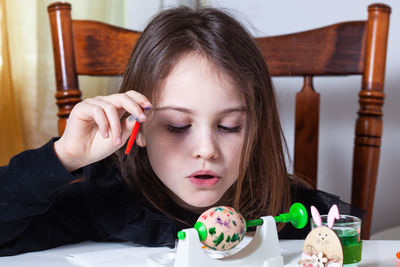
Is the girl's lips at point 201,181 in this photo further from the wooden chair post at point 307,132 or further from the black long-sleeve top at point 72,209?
the wooden chair post at point 307,132

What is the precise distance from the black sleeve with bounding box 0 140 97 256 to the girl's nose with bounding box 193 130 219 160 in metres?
0.19

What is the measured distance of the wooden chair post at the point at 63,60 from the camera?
1113mm

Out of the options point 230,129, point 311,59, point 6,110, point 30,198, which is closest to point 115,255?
point 30,198

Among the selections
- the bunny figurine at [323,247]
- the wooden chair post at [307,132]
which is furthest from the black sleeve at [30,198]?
the wooden chair post at [307,132]

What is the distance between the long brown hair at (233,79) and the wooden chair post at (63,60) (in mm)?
249

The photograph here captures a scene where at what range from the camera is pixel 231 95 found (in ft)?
2.61

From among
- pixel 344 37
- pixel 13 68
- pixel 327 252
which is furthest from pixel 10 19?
pixel 327 252

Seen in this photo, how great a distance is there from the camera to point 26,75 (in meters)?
1.17

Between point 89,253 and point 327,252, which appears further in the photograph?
point 89,253

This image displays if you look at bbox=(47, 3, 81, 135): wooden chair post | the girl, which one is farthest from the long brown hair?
bbox=(47, 3, 81, 135): wooden chair post

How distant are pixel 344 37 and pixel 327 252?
0.72 metres

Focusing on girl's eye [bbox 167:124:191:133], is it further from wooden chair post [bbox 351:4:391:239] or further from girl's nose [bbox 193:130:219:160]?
wooden chair post [bbox 351:4:391:239]

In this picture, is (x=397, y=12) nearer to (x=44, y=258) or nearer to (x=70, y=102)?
(x=70, y=102)

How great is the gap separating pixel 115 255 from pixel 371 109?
0.71m
